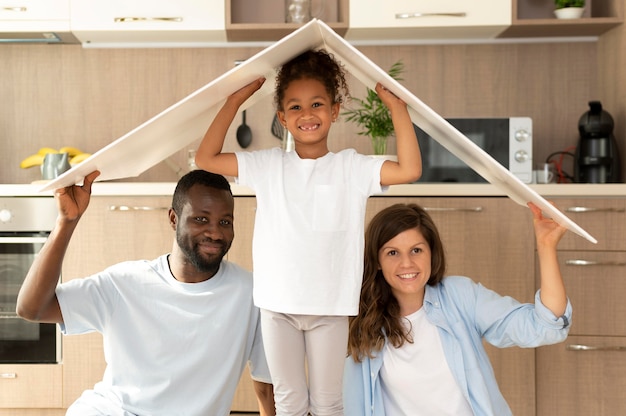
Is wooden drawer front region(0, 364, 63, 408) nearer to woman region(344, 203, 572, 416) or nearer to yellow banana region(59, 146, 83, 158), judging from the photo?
yellow banana region(59, 146, 83, 158)

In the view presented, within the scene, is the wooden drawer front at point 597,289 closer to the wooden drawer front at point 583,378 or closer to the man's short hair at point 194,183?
the wooden drawer front at point 583,378

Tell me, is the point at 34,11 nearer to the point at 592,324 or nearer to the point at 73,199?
the point at 73,199

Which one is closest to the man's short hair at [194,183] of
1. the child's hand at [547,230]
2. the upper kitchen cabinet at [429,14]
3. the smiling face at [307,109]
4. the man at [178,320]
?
the man at [178,320]

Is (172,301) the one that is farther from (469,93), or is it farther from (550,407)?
(469,93)

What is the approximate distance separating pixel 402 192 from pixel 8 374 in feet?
5.17

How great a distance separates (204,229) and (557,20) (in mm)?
1922

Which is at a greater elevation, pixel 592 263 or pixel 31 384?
pixel 592 263

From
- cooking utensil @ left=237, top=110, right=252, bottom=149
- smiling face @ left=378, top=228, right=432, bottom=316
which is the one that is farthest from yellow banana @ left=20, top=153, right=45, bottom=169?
smiling face @ left=378, top=228, right=432, bottom=316

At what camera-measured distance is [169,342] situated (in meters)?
1.97

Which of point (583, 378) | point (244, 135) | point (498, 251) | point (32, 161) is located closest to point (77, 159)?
point (32, 161)

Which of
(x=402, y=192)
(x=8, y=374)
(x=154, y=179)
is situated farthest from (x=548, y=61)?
(x=8, y=374)

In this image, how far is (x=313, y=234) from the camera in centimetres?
178

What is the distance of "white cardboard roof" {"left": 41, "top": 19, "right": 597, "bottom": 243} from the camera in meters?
1.57

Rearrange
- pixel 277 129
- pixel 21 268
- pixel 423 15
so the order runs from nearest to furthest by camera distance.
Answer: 1. pixel 21 268
2. pixel 423 15
3. pixel 277 129
